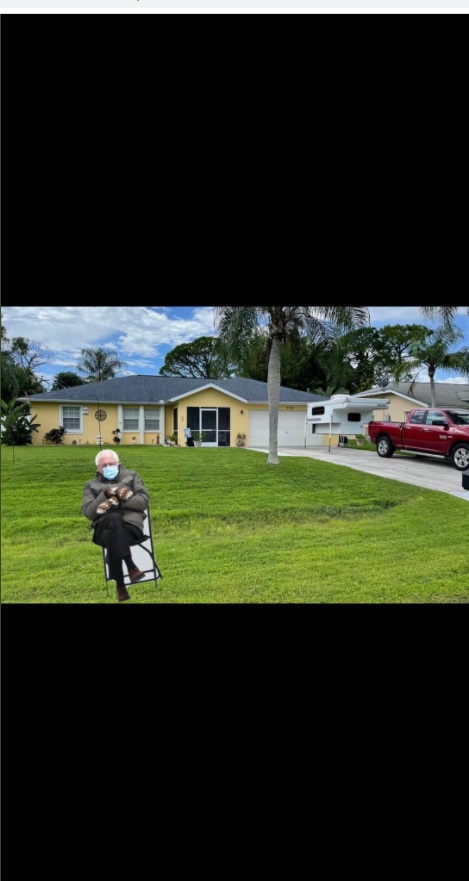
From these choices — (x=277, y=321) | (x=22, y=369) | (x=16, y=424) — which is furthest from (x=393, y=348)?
(x=16, y=424)

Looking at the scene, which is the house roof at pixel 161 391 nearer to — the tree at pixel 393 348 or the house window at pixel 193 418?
the house window at pixel 193 418

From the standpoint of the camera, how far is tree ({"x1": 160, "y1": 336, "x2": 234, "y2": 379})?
11.3 feet

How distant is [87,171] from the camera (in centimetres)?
229

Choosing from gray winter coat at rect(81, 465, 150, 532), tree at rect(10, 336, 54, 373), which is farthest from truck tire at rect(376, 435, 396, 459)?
tree at rect(10, 336, 54, 373)

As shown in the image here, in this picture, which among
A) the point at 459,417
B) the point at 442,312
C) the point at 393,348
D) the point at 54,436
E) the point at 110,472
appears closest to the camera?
the point at 442,312

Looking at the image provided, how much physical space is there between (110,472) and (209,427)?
2.79ft

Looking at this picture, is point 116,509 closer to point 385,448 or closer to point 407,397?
point 385,448

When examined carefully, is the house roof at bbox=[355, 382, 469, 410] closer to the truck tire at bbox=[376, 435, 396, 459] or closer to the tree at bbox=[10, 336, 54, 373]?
the truck tire at bbox=[376, 435, 396, 459]

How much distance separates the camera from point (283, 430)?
362cm
